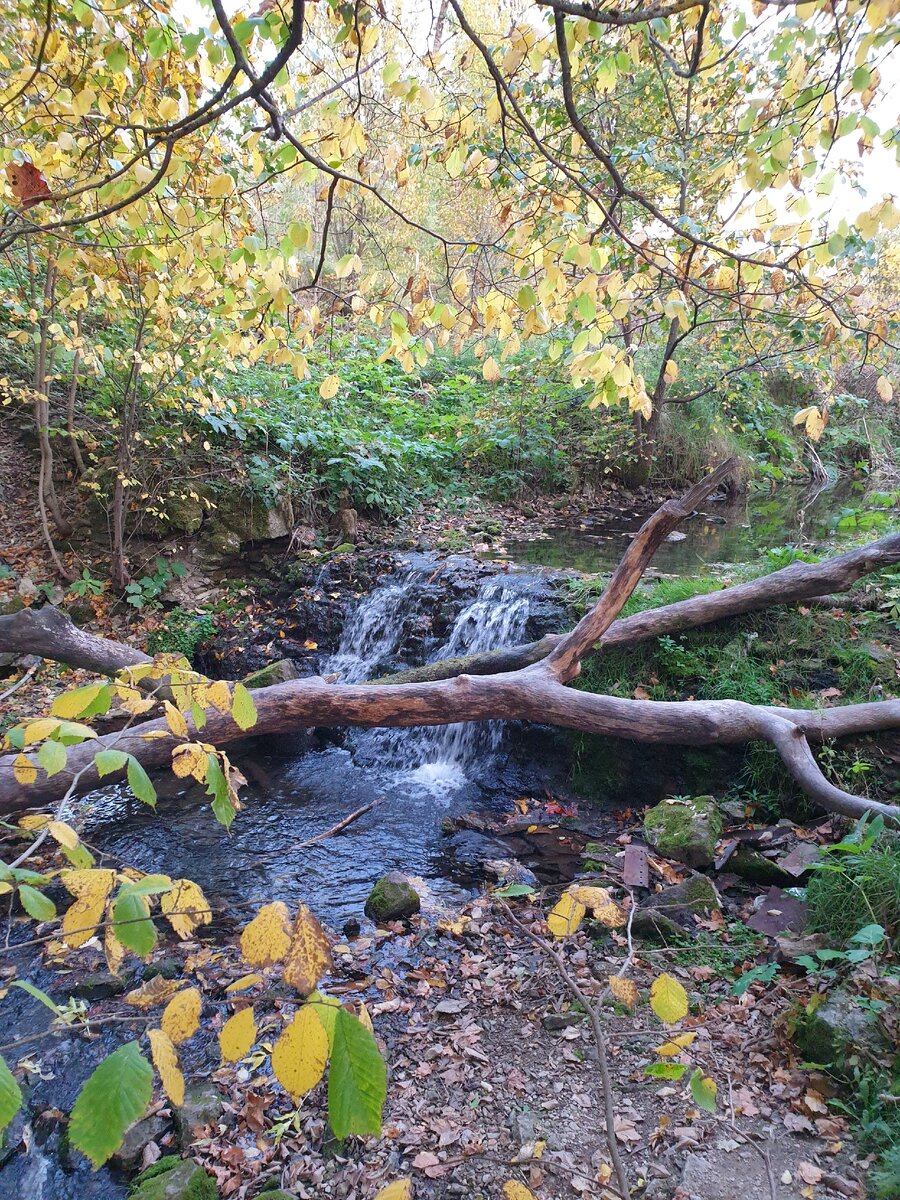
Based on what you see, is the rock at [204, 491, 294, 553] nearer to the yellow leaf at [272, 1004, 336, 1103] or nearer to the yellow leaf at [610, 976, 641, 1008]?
the yellow leaf at [610, 976, 641, 1008]

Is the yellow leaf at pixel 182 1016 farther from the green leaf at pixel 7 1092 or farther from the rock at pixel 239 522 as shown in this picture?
the rock at pixel 239 522

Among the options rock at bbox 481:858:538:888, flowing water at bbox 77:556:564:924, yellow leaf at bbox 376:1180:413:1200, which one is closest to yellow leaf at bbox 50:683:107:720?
yellow leaf at bbox 376:1180:413:1200

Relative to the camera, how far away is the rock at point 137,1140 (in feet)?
8.13

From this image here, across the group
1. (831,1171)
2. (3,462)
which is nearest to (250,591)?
(3,462)

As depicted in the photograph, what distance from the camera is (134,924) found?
1.35 m

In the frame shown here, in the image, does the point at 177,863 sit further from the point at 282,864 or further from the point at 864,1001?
the point at 864,1001

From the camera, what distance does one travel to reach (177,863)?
4453mm

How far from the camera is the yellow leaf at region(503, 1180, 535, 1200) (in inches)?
84.4

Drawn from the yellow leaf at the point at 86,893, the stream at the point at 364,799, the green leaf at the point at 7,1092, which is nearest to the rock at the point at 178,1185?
the stream at the point at 364,799

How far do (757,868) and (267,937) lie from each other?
3.06 m

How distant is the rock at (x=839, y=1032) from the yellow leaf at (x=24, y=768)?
9.14 ft

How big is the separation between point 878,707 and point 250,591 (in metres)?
6.29

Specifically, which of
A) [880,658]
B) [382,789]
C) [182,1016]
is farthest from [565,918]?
[880,658]

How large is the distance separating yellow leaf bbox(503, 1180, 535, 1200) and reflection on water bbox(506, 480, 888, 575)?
6.10m
